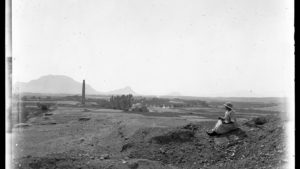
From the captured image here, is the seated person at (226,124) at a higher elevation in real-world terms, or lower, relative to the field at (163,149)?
higher

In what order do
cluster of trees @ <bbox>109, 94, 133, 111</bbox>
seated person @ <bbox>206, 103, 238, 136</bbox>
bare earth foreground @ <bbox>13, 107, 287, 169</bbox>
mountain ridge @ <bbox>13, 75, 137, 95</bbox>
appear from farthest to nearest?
mountain ridge @ <bbox>13, 75, 137, 95</bbox>
cluster of trees @ <bbox>109, 94, 133, 111</bbox>
seated person @ <bbox>206, 103, 238, 136</bbox>
bare earth foreground @ <bbox>13, 107, 287, 169</bbox>

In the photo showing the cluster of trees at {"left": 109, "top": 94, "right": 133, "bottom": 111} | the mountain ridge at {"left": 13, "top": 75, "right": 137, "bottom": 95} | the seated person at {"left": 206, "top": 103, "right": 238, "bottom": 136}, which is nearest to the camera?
the seated person at {"left": 206, "top": 103, "right": 238, "bottom": 136}

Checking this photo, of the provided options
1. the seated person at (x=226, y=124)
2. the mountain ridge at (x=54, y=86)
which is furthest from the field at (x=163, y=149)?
the mountain ridge at (x=54, y=86)

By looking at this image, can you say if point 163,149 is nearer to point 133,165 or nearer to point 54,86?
point 133,165

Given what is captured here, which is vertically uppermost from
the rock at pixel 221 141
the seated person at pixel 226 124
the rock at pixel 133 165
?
the seated person at pixel 226 124

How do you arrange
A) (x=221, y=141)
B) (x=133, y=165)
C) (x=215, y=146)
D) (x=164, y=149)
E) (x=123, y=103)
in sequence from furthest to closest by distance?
(x=123, y=103) → (x=164, y=149) → (x=221, y=141) → (x=215, y=146) → (x=133, y=165)

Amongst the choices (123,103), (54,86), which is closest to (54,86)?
(54,86)

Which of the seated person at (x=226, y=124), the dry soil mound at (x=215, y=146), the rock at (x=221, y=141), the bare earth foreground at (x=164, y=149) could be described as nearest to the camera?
the bare earth foreground at (x=164, y=149)

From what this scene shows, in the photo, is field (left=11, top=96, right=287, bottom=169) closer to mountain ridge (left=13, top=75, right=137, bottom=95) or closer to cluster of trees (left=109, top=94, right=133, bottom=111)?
cluster of trees (left=109, top=94, right=133, bottom=111)

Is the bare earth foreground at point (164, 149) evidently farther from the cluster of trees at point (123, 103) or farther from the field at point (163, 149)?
the cluster of trees at point (123, 103)

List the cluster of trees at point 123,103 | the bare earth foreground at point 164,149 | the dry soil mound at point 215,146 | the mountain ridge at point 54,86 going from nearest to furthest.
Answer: the bare earth foreground at point 164,149
the dry soil mound at point 215,146
the cluster of trees at point 123,103
the mountain ridge at point 54,86

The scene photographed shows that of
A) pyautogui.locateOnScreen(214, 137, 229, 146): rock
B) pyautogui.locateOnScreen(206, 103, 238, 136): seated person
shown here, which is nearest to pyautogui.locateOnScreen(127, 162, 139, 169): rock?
pyautogui.locateOnScreen(214, 137, 229, 146): rock

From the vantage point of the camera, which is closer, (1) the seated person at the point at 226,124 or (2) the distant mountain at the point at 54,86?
(1) the seated person at the point at 226,124
